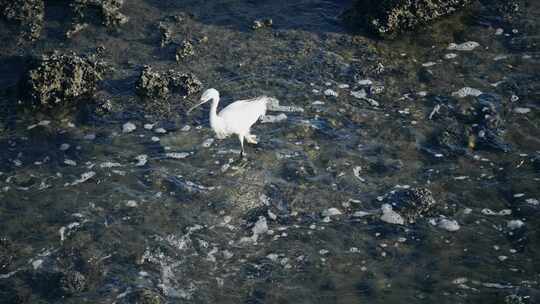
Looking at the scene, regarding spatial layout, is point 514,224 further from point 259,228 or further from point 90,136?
point 90,136

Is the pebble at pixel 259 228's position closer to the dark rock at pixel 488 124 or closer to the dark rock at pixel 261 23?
the dark rock at pixel 488 124

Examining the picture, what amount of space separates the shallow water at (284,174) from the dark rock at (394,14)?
11.3 inches

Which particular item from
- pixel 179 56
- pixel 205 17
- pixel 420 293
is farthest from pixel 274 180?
pixel 205 17

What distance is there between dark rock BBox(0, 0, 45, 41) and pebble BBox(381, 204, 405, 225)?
8.28 meters

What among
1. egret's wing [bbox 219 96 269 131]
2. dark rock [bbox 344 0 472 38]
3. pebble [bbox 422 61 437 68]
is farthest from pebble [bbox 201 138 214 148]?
pebble [bbox 422 61 437 68]

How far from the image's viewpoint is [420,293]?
8.20 meters

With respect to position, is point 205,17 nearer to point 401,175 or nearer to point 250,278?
point 401,175

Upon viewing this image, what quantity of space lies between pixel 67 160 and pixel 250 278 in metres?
4.05

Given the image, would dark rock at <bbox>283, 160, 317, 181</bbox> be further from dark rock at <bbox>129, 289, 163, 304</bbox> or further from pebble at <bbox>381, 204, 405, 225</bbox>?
dark rock at <bbox>129, 289, 163, 304</bbox>

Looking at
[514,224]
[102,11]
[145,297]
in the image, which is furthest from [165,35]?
[514,224]

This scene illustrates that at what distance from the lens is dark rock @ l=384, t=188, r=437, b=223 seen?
938 centimetres

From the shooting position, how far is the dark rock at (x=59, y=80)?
1166 centimetres

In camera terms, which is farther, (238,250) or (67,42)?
(67,42)

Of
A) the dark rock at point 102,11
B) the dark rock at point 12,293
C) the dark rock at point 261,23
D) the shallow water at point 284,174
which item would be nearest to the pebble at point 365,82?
the shallow water at point 284,174
